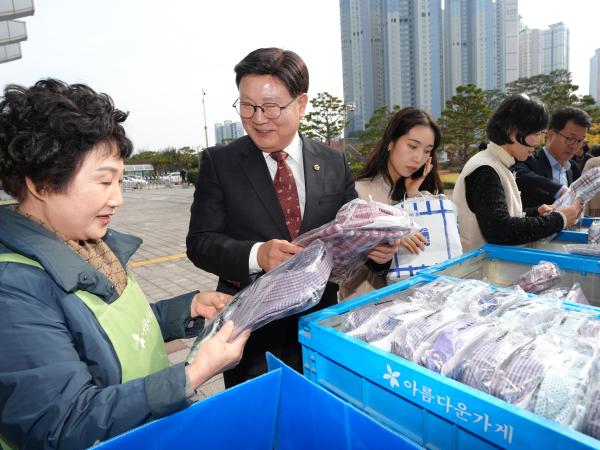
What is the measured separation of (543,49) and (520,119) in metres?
53.3

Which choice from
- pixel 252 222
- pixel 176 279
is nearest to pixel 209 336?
pixel 252 222

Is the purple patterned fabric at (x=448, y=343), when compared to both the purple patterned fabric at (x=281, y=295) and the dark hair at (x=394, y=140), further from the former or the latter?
the dark hair at (x=394, y=140)

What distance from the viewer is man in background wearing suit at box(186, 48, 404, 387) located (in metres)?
1.67

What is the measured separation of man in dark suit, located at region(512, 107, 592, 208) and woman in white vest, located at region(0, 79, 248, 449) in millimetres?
2849

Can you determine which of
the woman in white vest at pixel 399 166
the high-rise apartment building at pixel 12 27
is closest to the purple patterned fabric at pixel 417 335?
the woman in white vest at pixel 399 166

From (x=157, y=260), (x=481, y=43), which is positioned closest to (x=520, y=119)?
(x=157, y=260)

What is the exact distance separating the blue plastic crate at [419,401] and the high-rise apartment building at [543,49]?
51.5 metres

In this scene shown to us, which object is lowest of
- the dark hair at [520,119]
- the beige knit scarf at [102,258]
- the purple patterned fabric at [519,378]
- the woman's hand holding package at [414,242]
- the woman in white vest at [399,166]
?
the purple patterned fabric at [519,378]

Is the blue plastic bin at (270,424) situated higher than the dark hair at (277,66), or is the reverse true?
the dark hair at (277,66)

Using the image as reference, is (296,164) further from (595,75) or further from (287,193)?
(595,75)

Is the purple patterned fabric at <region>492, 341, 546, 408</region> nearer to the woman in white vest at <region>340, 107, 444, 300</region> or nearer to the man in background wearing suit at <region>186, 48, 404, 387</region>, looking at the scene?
the man in background wearing suit at <region>186, 48, 404, 387</region>

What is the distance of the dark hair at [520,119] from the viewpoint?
232 cm

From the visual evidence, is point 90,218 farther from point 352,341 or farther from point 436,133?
point 436,133

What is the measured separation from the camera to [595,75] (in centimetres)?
3959
